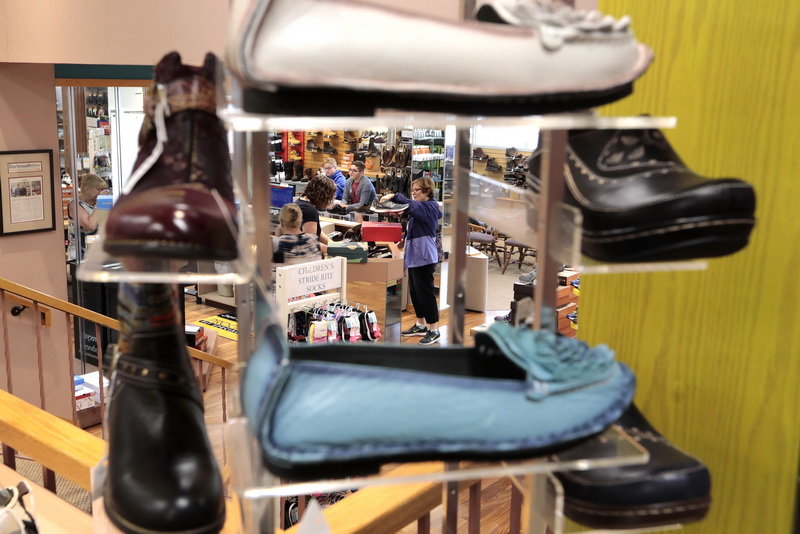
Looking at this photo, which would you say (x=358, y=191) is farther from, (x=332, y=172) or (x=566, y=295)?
(x=566, y=295)

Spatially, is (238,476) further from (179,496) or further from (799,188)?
(799,188)

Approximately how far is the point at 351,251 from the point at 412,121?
575 centimetres

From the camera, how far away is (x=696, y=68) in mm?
1341

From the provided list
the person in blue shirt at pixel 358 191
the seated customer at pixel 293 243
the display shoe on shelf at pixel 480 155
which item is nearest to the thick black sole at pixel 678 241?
the seated customer at pixel 293 243

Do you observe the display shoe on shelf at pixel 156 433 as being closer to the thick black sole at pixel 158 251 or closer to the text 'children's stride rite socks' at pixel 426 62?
the thick black sole at pixel 158 251

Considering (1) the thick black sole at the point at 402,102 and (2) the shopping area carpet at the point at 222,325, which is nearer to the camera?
(1) the thick black sole at the point at 402,102

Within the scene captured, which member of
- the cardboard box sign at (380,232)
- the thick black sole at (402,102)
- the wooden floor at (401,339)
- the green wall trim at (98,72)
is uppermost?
the green wall trim at (98,72)

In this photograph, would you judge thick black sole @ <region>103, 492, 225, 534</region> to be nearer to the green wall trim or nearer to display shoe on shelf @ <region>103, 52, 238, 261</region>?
display shoe on shelf @ <region>103, 52, 238, 261</region>

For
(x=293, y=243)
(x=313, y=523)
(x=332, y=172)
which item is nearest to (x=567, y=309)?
(x=293, y=243)

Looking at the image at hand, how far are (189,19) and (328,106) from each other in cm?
393

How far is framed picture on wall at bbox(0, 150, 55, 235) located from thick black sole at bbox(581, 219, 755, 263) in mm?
5112

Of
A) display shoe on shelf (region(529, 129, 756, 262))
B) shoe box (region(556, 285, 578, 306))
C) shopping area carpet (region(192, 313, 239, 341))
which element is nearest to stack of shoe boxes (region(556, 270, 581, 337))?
shoe box (region(556, 285, 578, 306))

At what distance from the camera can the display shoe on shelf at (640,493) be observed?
953 mm

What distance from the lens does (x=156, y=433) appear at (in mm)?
951
